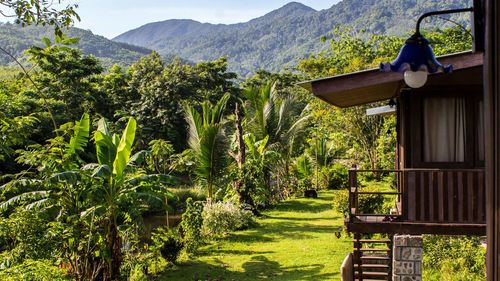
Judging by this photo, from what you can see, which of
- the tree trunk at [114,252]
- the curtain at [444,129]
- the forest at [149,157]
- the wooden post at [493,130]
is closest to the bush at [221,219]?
the forest at [149,157]

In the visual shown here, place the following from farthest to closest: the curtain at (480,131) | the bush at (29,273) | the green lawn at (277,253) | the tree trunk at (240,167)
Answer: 1. the tree trunk at (240,167)
2. the green lawn at (277,253)
3. the curtain at (480,131)
4. the bush at (29,273)

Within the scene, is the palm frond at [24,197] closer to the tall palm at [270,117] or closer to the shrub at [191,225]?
the shrub at [191,225]

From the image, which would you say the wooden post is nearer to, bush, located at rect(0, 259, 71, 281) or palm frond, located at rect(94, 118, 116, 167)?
bush, located at rect(0, 259, 71, 281)

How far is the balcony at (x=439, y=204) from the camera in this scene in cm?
751

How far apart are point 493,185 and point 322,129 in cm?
2274

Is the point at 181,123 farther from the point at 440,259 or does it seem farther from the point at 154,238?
the point at 440,259

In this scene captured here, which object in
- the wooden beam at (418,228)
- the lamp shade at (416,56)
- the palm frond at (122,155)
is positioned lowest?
the wooden beam at (418,228)

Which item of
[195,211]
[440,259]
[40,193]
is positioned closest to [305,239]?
[195,211]

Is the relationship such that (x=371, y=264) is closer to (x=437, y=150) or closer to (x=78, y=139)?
(x=437, y=150)

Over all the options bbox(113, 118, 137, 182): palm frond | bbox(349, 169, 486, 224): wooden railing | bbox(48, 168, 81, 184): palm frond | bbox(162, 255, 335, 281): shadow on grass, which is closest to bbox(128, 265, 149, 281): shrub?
bbox(162, 255, 335, 281): shadow on grass

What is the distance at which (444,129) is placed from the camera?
797 centimetres

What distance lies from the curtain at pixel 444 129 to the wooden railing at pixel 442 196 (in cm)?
48

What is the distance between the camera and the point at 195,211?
1316 cm

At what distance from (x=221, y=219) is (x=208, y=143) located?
2282 millimetres
